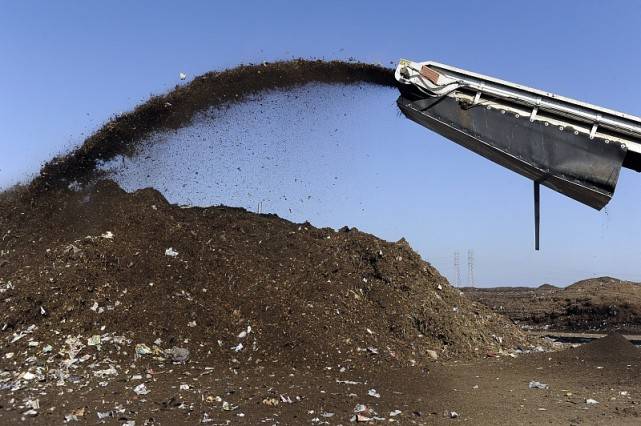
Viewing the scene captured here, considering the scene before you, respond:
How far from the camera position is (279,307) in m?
8.36

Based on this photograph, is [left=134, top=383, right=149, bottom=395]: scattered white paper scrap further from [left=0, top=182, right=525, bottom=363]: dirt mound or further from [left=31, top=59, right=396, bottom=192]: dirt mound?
[left=31, top=59, right=396, bottom=192]: dirt mound

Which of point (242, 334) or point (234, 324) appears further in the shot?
point (234, 324)

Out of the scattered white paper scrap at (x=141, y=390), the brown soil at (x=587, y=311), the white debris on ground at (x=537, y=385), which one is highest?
the brown soil at (x=587, y=311)

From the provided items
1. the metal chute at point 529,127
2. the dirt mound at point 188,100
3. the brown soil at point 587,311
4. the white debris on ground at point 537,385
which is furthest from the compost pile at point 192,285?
the brown soil at point 587,311

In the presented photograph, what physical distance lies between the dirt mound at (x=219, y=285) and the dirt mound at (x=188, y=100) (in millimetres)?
507

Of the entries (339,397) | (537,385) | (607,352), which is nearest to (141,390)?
(339,397)

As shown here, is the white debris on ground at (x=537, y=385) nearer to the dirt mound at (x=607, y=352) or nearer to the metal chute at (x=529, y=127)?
the dirt mound at (x=607, y=352)

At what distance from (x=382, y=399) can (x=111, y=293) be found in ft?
13.4

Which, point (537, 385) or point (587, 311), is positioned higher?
point (587, 311)

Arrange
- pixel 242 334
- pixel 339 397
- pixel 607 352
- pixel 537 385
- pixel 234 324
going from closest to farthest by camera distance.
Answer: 1. pixel 339 397
2. pixel 537 385
3. pixel 242 334
4. pixel 234 324
5. pixel 607 352

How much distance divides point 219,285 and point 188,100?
3123 mm

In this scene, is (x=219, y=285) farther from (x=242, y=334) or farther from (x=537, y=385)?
(x=537, y=385)

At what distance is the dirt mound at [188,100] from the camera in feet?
29.1

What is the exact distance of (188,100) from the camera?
31.0 ft
